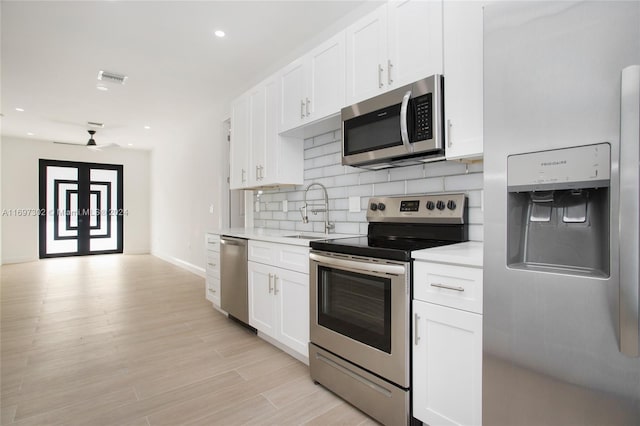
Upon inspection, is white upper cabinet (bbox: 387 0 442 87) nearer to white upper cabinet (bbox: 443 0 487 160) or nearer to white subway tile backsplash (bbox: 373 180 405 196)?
white upper cabinet (bbox: 443 0 487 160)

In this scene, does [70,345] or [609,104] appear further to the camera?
[70,345]

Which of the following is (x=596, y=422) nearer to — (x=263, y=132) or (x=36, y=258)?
(x=263, y=132)

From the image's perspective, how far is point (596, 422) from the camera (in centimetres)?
100

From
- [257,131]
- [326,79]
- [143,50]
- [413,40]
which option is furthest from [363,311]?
[143,50]

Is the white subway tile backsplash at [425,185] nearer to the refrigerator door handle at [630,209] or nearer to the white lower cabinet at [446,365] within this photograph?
the white lower cabinet at [446,365]

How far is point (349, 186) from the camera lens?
8.95 feet

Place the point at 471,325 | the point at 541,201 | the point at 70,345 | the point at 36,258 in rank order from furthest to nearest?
1. the point at 36,258
2. the point at 70,345
3. the point at 471,325
4. the point at 541,201

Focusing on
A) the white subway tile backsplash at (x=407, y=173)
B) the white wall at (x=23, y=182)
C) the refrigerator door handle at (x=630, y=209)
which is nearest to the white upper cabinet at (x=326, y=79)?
the white subway tile backsplash at (x=407, y=173)

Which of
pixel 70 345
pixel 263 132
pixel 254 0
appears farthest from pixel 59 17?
pixel 70 345

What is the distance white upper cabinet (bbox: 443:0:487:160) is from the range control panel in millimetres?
337

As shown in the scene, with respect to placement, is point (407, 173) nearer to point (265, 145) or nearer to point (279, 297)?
point (279, 297)

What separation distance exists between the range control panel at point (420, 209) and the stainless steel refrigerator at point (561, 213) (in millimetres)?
731

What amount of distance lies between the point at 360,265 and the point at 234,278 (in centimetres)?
178

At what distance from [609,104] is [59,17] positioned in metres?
3.86
